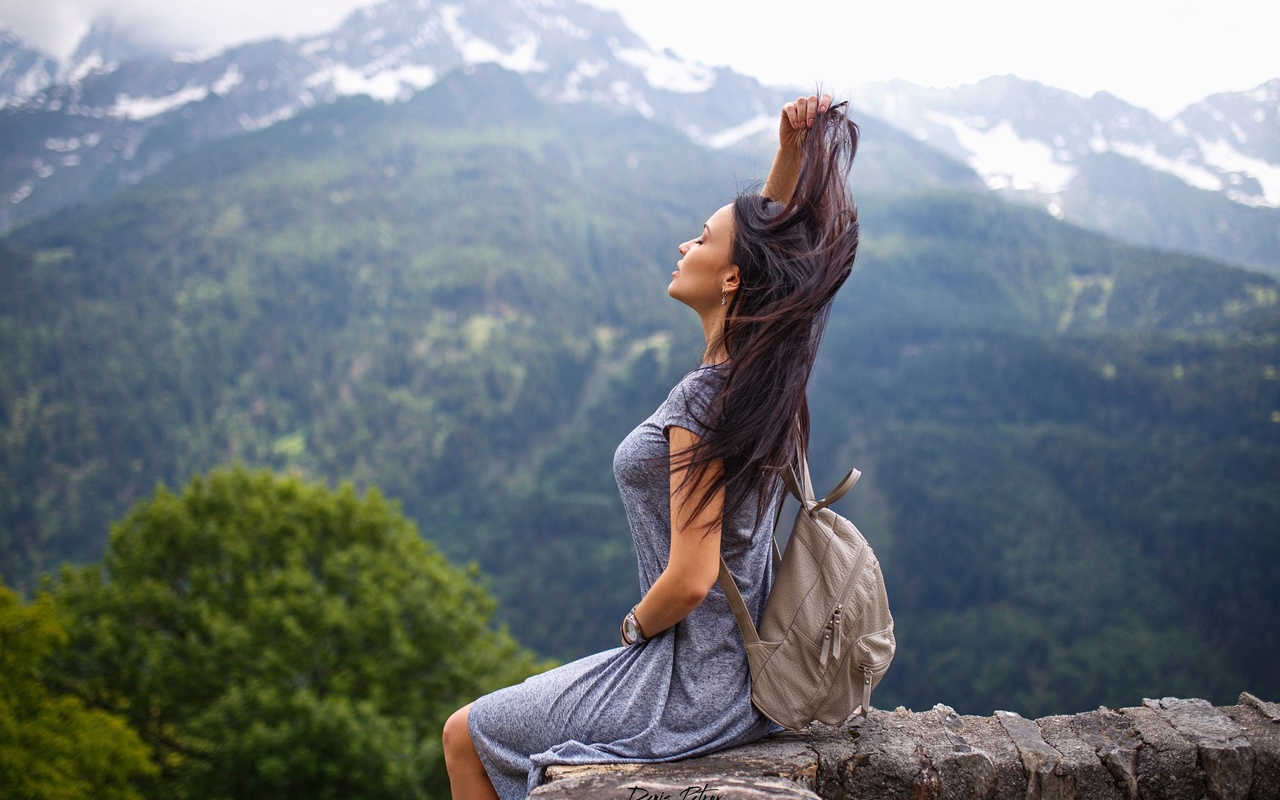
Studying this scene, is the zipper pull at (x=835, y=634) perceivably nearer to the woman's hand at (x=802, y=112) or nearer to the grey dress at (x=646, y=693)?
the grey dress at (x=646, y=693)

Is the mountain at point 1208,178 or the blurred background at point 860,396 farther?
the blurred background at point 860,396

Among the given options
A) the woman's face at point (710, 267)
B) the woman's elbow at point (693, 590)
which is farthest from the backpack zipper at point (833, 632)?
the woman's face at point (710, 267)

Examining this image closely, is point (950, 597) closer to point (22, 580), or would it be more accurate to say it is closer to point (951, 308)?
point (951, 308)

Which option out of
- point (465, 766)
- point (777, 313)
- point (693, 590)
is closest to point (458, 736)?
point (465, 766)

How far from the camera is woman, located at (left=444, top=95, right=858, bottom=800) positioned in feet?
8.13

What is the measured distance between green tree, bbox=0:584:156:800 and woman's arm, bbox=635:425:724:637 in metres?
10.0

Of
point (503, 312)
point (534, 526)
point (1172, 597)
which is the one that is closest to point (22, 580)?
point (534, 526)

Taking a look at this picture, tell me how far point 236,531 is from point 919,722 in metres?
16.2

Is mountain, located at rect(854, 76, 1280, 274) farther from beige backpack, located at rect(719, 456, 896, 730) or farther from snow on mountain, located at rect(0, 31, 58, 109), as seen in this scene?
snow on mountain, located at rect(0, 31, 58, 109)

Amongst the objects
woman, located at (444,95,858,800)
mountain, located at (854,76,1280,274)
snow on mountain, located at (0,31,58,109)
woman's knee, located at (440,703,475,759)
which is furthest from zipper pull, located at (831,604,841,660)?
snow on mountain, located at (0,31,58,109)

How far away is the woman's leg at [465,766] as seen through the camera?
111 inches

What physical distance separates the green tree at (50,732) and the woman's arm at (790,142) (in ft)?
34.5

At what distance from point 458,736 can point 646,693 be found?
0.70 meters

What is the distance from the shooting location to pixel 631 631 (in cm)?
269
